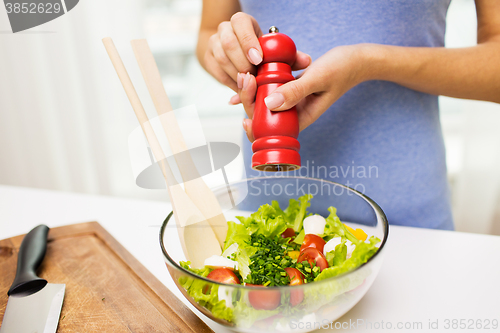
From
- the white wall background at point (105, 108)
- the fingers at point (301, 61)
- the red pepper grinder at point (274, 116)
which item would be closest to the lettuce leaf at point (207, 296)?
the red pepper grinder at point (274, 116)

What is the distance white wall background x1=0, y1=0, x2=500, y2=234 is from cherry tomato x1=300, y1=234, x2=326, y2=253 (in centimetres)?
136

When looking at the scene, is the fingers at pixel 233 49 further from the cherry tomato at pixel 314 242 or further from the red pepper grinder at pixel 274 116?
the cherry tomato at pixel 314 242

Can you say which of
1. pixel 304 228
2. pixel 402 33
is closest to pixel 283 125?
pixel 304 228

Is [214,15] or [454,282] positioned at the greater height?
[214,15]

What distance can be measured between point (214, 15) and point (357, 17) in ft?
1.49

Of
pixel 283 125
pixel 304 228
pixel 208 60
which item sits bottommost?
pixel 304 228

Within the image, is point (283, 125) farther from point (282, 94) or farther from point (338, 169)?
point (338, 169)

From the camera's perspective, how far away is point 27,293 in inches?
24.4

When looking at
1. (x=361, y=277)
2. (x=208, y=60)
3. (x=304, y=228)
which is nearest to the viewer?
(x=361, y=277)

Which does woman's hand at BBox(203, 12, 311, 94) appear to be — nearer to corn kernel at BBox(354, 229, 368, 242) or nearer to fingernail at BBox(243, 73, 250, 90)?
fingernail at BBox(243, 73, 250, 90)

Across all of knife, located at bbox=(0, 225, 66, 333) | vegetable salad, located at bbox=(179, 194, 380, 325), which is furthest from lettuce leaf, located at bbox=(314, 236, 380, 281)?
knife, located at bbox=(0, 225, 66, 333)

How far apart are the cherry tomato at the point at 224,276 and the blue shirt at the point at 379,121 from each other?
523 millimetres

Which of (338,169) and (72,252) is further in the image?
(338,169)

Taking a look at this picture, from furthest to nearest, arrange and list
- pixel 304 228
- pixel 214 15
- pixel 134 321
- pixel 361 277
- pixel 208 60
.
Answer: pixel 214 15
pixel 208 60
pixel 304 228
pixel 134 321
pixel 361 277
